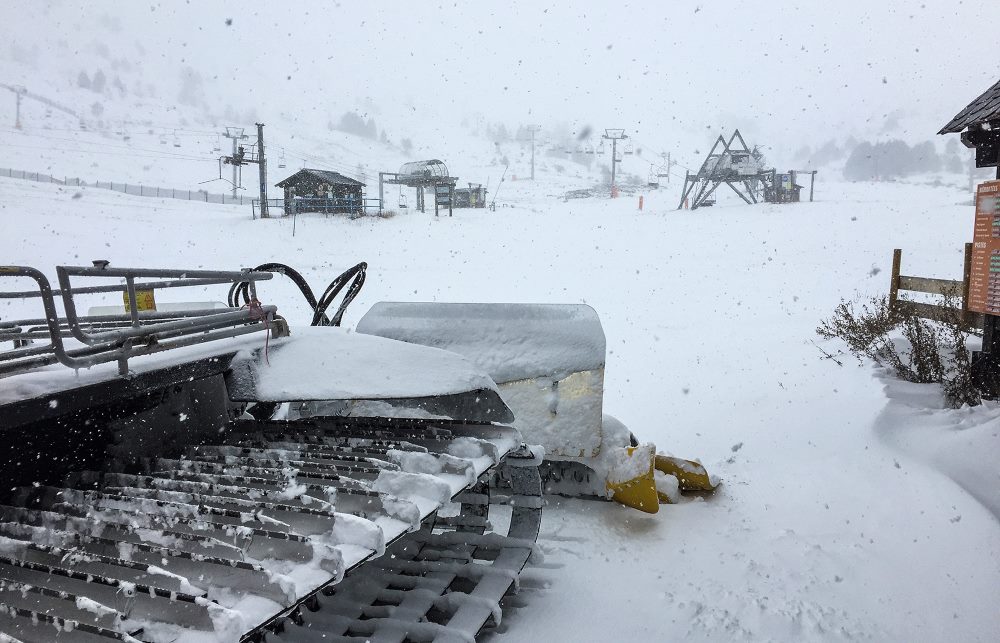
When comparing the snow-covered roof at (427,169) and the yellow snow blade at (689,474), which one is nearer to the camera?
the yellow snow blade at (689,474)

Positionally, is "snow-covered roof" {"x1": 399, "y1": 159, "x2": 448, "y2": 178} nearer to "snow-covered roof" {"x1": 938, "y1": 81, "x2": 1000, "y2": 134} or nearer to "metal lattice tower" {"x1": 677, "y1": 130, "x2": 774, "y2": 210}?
"metal lattice tower" {"x1": 677, "y1": 130, "x2": 774, "y2": 210}

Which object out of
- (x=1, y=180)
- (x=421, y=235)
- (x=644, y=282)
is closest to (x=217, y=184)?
(x=1, y=180)

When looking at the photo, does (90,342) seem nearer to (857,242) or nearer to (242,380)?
(242,380)

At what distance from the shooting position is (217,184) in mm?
63875

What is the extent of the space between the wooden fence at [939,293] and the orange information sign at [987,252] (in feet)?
1.00

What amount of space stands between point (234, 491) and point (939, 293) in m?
9.96

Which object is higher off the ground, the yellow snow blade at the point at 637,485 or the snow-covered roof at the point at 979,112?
the snow-covered roof at the point at 979,112

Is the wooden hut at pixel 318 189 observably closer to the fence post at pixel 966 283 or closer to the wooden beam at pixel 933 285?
the wooden beam at pixel 933 285

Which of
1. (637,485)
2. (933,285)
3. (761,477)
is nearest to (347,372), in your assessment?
(637,485)

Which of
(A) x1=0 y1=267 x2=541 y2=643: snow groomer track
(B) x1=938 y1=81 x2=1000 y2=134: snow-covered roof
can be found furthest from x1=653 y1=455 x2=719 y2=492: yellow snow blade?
(B) x1=938 y1=81 x2=1000 y2=134: snow-covered roof

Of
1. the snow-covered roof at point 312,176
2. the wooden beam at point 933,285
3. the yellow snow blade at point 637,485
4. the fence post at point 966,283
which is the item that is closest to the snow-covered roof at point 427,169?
the snow-covered roof at point 312,176

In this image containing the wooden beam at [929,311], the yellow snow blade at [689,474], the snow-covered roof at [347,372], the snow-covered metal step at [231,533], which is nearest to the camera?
the snow-covered metal step at [231,533]

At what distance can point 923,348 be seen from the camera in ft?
24.4

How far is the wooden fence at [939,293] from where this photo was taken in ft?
23.7
